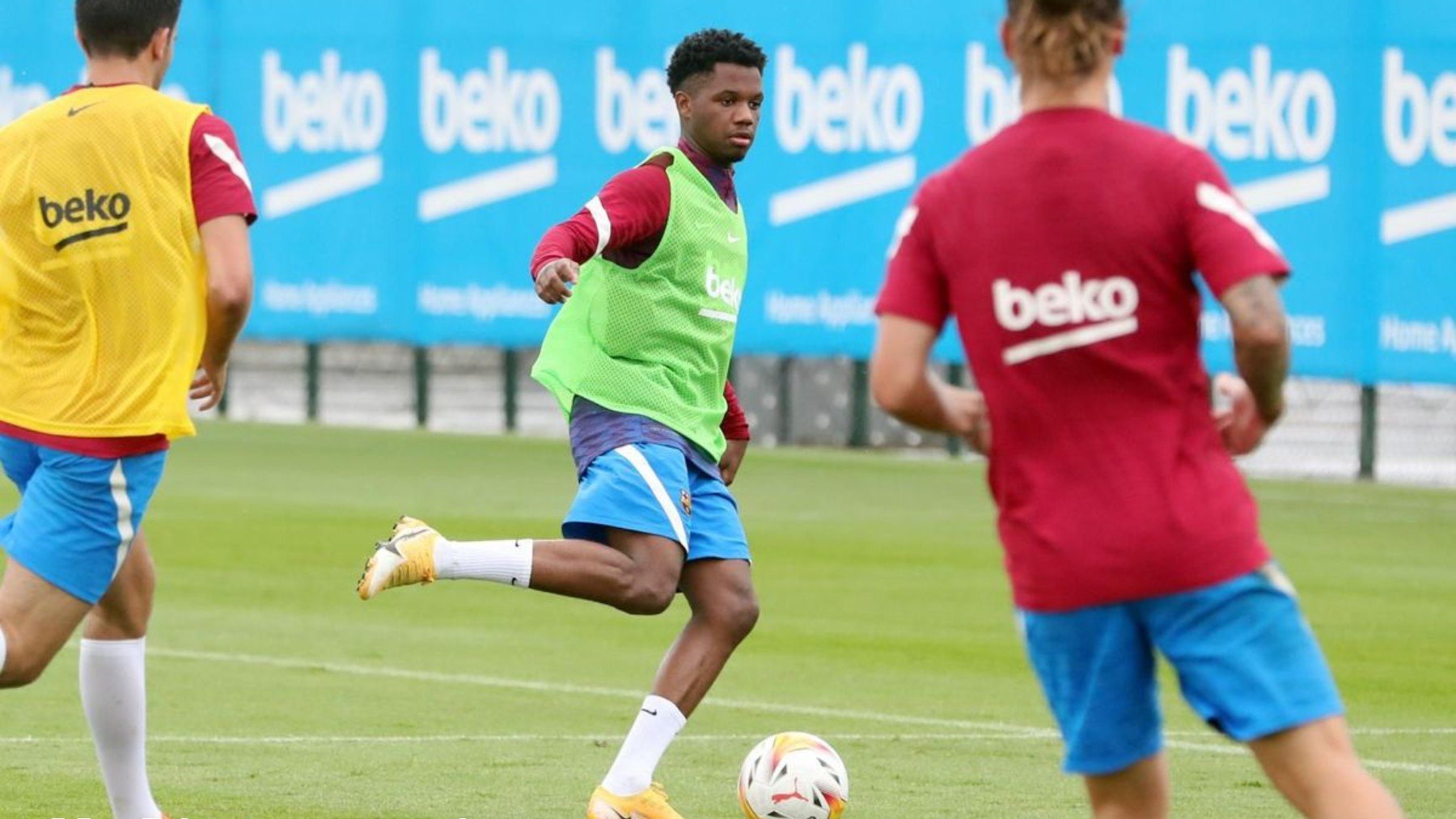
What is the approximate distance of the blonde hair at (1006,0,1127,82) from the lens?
5.20 m

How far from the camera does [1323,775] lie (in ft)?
16.7

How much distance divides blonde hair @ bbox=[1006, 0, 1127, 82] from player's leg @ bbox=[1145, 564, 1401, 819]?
3.15 feet

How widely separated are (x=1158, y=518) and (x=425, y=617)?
841 centimetres

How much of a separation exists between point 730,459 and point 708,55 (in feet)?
4.03

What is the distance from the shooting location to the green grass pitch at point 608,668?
8719mm

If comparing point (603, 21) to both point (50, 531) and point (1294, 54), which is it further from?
point (50, 531)

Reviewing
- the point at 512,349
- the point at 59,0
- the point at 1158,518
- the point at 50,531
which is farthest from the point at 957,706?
the point at 59,0

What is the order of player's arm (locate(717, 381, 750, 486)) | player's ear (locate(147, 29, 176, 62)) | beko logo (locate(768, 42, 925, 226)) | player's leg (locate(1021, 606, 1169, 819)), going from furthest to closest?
beko logo (locate(768, 42, 925, 226))
player's arm (locate(717, 381, 750, 486))
player's ear (locate(147, 29, 176, 62))
player's leg (locate(1021, 606, 1169, 819))

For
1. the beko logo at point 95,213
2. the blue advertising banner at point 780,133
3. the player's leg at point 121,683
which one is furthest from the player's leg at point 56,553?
the blue advertising banner at point 780,133

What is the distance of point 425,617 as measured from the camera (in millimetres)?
13289

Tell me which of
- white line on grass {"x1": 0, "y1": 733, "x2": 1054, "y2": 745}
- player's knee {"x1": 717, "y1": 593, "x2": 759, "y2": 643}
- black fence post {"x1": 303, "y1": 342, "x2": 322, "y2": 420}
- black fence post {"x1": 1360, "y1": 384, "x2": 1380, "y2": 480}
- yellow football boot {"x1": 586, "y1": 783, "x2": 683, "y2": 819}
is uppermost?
player's knee {"x1": 717, "y1": 593, "x2": 759, "y2": 643}

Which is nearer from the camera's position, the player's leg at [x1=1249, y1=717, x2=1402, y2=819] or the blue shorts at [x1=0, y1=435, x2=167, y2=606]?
the player's leg at [x1=1249, y1=717, x2=1402, y2=819]

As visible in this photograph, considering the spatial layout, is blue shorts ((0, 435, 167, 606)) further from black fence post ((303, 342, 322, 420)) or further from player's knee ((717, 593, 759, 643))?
black fence post ((303, 342, 322, 420))

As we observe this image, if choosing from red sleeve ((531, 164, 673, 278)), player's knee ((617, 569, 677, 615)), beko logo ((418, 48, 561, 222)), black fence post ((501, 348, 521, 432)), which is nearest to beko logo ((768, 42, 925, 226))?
→ beko logo ((418, 48, 561, 222))
